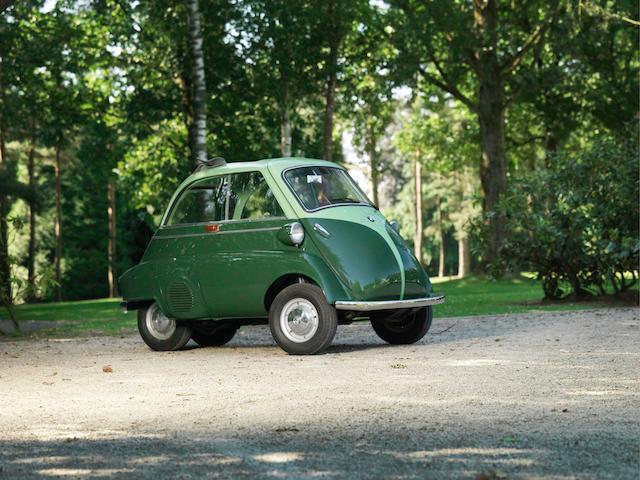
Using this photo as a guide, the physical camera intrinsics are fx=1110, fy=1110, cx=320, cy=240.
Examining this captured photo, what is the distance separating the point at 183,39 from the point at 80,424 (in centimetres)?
2198

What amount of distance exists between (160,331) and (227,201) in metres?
1.82

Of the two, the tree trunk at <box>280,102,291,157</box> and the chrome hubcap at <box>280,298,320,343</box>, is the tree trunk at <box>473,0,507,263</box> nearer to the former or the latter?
the tree trunk at <box>280,102,291,157</box>

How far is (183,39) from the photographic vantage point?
2819cm

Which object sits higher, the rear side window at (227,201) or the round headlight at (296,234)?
the rear side window at (227,201)

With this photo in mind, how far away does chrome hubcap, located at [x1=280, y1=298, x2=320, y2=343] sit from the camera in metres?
11.5

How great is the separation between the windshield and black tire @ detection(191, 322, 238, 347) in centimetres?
231

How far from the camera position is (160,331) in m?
13.0

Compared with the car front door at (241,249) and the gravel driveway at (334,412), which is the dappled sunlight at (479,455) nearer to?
the gravel driveway at (334,412)

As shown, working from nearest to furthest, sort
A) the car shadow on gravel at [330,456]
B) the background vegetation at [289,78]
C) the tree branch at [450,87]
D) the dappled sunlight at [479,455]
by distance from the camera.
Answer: the car shadow on gravel at [330,456]
the dappled sunlight at [479,455]
the background vegetation at [289,78]
the tree branch at [450,87]

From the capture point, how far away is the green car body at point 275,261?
11.6 metres

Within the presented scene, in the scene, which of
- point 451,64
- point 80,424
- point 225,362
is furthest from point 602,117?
point 80,424

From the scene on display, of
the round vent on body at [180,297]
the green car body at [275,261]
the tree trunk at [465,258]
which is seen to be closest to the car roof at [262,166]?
the green car body at [275,261]

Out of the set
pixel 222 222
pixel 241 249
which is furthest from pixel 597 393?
pixel 222 222

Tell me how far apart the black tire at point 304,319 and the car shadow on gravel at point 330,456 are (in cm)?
463
